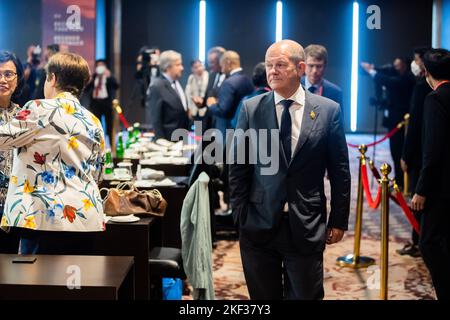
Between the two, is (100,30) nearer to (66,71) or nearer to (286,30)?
(286,30)

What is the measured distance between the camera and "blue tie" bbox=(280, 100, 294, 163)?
322cm

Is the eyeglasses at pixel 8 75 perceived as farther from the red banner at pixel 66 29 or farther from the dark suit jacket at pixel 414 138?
the red banner at pixel 66 29

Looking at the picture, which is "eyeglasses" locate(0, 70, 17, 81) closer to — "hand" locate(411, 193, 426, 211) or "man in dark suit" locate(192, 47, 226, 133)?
"hand" locate(411, 193, 426, 211)

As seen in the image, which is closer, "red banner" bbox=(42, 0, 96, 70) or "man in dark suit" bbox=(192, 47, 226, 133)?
"man in dark suit" bbox=(192, 47, 226, 133)

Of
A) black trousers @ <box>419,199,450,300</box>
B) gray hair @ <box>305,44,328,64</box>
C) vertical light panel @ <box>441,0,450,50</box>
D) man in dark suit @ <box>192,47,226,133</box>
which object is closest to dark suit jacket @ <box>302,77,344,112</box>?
gray hair @ <box>305,44,328,64</box>

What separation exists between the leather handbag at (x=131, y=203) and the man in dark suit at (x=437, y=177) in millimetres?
1386

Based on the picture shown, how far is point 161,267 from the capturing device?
4035 millimetres

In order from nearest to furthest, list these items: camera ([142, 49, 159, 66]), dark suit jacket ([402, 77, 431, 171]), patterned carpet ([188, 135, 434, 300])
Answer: patterned carpet ([188, 135, 434, 300]), dark suit jacket ([402, 77, 431, 171]), camera ([142, 49, 159, 66])

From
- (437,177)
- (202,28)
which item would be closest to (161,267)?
(437,177)

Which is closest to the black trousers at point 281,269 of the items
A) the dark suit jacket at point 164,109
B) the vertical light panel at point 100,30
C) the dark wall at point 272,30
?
the dark suit jacket at point 164,109

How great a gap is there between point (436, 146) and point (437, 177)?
17 centimetres

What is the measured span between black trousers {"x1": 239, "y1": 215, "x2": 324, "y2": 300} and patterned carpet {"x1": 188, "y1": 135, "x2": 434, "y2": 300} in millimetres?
1449

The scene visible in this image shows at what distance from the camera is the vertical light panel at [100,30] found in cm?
1410

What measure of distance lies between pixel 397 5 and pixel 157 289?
13.1m
